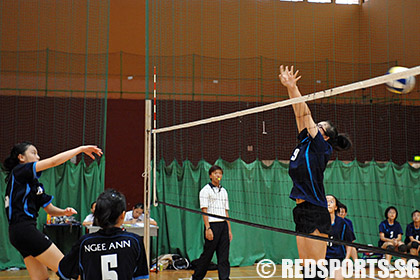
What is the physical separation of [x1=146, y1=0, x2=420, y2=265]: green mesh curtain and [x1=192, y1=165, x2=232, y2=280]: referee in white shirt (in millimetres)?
2148

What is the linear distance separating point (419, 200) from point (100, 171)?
679 cm

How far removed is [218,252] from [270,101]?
555 centimetres

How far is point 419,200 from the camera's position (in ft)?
35.3

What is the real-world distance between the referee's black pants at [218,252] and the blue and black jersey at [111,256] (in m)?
4.37

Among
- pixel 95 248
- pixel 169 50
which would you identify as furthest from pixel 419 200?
pixel 95 248

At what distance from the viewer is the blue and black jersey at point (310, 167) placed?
385cm

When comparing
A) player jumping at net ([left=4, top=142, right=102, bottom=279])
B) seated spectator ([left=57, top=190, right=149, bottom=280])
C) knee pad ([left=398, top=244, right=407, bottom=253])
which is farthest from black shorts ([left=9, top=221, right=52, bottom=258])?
knee pad ([left=398, top=244, right=407, bottom=253])

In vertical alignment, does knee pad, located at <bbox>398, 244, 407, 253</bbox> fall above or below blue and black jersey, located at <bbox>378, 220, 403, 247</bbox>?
below

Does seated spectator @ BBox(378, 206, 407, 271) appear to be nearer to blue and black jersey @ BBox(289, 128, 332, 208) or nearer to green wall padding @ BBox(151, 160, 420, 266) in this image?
green wall padding @ BBox(151, 160, 420, 266)

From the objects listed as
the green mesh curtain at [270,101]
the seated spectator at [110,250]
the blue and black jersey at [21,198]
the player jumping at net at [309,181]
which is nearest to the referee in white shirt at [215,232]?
the green mesh curtain at [270,101]

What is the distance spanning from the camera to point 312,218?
3.82 m

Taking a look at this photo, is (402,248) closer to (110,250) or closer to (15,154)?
(15,154)

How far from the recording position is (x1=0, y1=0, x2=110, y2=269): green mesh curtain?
973cm

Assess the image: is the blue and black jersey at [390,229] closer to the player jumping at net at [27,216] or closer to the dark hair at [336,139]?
the dark hair at [336,139]
